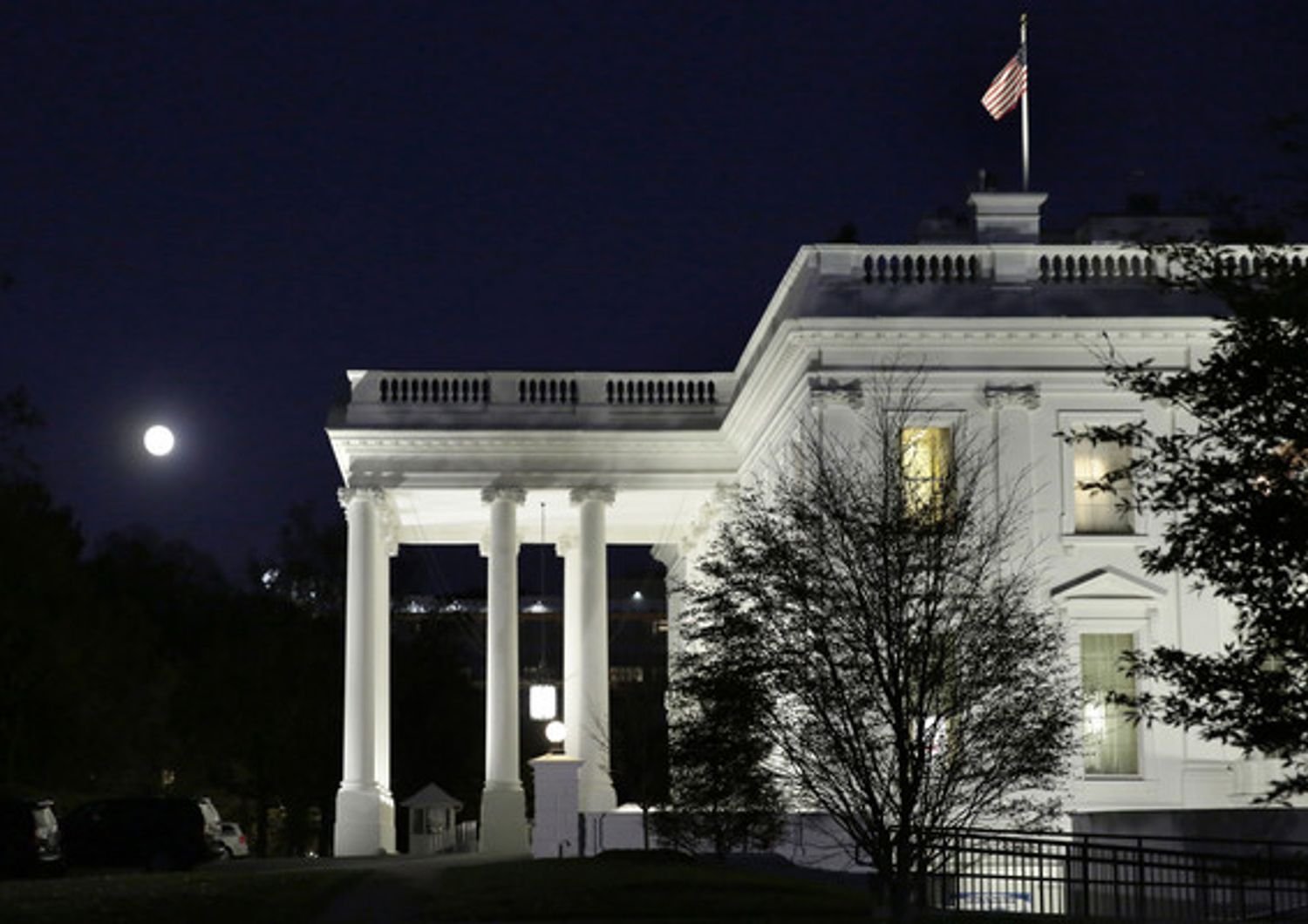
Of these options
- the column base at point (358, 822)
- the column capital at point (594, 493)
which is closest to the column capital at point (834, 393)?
the column capital at point (594, 493)

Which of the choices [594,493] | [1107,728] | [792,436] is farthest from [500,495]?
[1107,728]

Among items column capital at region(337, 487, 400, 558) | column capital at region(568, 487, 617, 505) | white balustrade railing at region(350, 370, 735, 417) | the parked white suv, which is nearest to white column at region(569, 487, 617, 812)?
column capital at region(568, 487, 617, 505)

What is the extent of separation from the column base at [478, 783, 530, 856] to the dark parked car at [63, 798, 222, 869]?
48.3 feet

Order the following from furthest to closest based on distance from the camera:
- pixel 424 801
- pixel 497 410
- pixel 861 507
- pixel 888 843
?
1. pixel 424 801
2. pixel 497 410
3. pixel 861 507
4. pixel 888 843

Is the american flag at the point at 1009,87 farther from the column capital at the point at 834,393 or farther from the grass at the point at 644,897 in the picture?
the grass at the point at 644,897

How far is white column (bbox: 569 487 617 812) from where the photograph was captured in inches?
2525

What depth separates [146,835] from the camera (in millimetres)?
49344

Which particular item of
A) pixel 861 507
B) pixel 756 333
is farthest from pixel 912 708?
pixel 756 333

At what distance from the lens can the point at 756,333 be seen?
6050 cm

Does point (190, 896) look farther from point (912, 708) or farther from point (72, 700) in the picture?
point (72, 700)

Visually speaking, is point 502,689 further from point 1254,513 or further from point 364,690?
point 1254,513

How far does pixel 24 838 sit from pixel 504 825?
21.4 metres

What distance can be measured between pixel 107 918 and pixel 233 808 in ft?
264

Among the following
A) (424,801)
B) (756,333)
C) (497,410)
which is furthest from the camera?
(424,801)
